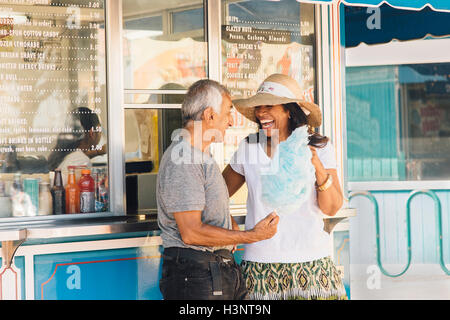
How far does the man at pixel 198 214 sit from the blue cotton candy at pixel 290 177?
18cm

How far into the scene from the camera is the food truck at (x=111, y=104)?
3479mm

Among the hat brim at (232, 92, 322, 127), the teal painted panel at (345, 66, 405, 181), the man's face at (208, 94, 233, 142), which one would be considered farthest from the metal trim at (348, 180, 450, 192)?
the man's face at (208, 94, 233, 142)

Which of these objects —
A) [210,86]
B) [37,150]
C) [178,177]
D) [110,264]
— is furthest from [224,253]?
[37,150]

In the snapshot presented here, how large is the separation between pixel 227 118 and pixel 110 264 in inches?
54.1

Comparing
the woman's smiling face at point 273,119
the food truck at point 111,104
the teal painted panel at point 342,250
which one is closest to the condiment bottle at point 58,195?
the food truck at point 111,104

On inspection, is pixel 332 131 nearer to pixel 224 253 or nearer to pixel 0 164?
pixel 224 253

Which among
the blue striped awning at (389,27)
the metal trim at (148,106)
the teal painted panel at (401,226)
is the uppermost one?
the blue striped awning at (389,27)

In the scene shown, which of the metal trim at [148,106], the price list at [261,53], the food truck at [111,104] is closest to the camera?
the food truck at [111,104]

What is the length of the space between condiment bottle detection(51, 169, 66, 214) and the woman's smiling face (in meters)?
1.39

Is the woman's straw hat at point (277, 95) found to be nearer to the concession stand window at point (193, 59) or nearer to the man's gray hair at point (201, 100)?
the man's gray hair at point (201, 100)

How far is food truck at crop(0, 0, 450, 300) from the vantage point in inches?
137

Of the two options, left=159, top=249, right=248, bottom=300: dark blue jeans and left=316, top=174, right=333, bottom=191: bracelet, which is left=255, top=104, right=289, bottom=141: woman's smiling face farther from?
left=159, top=249, right=248, bottom=300: dark blue jeans

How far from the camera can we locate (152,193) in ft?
13.9

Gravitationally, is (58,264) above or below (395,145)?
below
